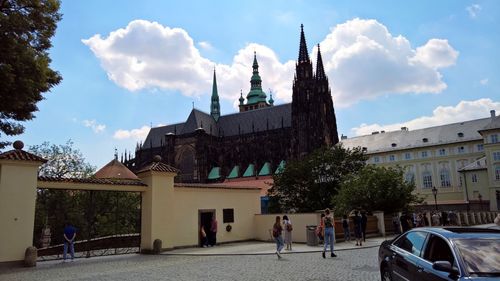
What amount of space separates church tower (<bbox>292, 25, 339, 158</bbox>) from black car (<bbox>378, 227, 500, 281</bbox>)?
6916 cm

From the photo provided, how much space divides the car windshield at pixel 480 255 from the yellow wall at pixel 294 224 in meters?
16.8

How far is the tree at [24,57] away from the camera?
14.5m

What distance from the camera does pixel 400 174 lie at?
30812 mm

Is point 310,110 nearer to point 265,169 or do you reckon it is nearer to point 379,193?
point 265,169

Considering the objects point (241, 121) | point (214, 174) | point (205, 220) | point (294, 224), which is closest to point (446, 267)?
point (294, 224)

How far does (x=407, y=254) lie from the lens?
6.99m

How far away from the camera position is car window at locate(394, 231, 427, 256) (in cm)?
672

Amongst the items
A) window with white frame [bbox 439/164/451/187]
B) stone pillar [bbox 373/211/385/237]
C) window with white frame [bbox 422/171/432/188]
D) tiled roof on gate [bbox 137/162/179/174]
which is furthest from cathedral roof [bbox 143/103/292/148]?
tiled roof on gate [bbox 137/162/179/174]

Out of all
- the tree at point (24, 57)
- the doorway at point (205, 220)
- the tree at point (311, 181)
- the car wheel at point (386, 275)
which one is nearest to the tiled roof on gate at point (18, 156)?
the tree at point (24, 57)

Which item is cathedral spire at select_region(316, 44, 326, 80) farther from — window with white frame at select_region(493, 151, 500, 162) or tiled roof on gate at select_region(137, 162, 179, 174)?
tiled roof on gate at select_region(137, 162, 179, 174)

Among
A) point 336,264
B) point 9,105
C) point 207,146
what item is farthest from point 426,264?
point 207,146

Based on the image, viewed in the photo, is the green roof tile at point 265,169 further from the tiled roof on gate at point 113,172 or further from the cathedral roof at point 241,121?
the tiled roof on gate at point 113,172

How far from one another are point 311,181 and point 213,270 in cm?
2575

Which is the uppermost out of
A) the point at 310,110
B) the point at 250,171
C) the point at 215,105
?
the point at 215,105
